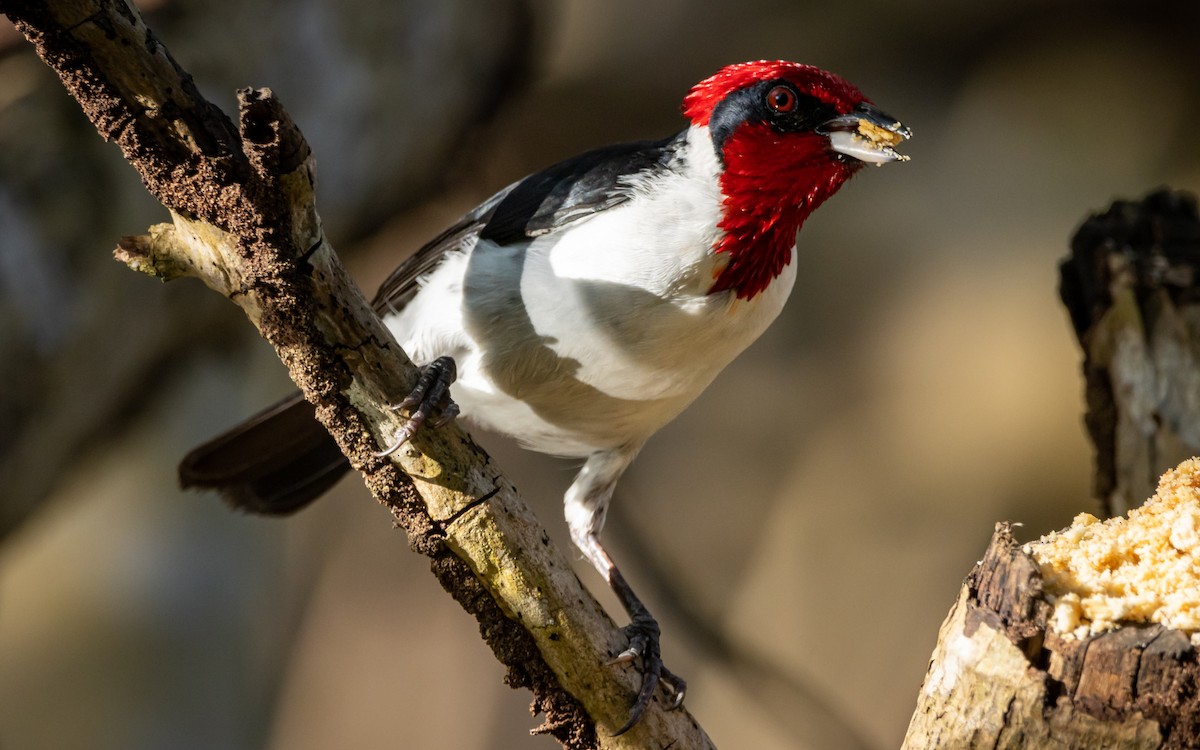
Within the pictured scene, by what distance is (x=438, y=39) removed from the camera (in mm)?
4547

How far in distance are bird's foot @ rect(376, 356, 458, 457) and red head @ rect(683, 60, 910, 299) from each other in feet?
2.14

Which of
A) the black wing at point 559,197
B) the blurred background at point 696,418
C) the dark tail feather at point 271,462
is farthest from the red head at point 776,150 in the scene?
the blurred background at point 696,418

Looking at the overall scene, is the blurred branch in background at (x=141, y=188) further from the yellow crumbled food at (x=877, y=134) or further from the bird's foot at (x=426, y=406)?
the yellow crumbled food at (x=877, y=134)

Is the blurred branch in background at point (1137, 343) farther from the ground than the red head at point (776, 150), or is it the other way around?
the red head at point (776, 150)

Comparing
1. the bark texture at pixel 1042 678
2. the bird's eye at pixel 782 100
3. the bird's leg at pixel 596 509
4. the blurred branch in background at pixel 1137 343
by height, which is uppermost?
the bird's eye at pixel 782 100

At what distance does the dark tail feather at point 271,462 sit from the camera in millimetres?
2697

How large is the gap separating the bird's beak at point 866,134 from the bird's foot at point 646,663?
103 cm

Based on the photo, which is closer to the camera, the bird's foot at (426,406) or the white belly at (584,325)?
the bird's foot at (426,406)

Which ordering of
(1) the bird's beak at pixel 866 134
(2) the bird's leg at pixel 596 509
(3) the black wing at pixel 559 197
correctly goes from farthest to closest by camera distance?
(2) the bird's leg at pixel 596 509 < (3) the black wing at pixel 559 197 < (1) the bird's beak at pixel 866 134

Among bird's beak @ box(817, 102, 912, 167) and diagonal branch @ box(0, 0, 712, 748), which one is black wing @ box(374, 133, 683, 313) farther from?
diagonal branch @ box(0, 0, 712, 748)

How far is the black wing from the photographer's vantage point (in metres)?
2.26

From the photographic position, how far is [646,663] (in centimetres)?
194

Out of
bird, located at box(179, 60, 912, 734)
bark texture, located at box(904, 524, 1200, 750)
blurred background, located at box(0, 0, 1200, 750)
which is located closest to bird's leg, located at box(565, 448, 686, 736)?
bird, located at box(179, 60, 912, 734)

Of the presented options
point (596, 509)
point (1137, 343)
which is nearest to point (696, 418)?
point (596, 509)
